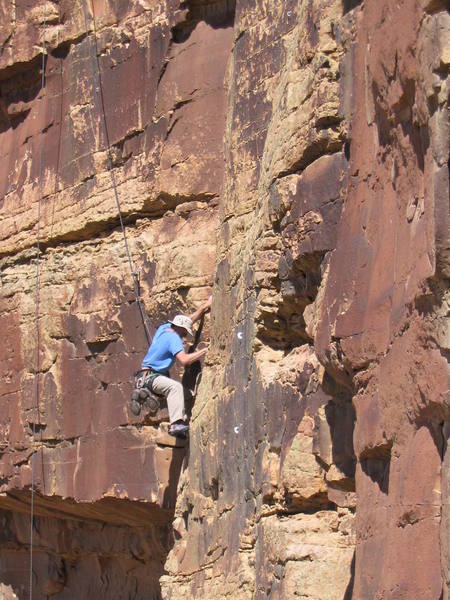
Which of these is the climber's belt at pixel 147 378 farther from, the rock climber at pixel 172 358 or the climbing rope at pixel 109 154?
the climbing rope at pixel 109 154

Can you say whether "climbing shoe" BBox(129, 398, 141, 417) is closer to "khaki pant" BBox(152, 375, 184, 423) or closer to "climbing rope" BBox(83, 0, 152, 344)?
"khaki pant" BBox(152, 375, 184, 423)

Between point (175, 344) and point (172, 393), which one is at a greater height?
point (175, 344)

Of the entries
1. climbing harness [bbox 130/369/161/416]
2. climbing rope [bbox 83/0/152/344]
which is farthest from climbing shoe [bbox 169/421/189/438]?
climbing rope [bbox 83/0/152/344]

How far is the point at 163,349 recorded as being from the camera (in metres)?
12.6

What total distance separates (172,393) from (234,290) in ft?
6.38

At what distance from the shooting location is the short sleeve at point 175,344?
1245 cm

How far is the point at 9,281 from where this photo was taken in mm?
15969

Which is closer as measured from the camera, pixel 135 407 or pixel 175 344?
pixel 175 344

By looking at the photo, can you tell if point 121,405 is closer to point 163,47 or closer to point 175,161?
point 175,161

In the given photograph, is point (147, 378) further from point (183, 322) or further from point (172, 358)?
point (183, 322)

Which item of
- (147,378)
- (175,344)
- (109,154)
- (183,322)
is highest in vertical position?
(109,154)

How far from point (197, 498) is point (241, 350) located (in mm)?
1629

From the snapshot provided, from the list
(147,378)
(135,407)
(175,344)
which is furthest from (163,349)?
(135,407)

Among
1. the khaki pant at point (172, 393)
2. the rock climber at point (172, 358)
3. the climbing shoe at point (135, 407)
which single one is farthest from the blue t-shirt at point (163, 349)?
the climbing shoe at point (135, 407)
